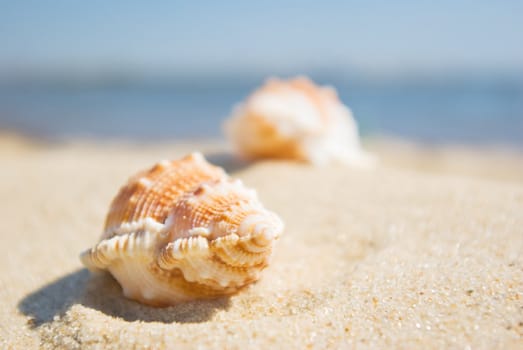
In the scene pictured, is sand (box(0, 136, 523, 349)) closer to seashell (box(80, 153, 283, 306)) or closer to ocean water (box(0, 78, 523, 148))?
seashell (box(80, 153, 283, 306))

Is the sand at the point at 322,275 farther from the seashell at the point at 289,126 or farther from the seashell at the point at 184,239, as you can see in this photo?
the seashell at the point at 289,126

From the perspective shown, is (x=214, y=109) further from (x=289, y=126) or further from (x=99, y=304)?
(x=99, y=304)

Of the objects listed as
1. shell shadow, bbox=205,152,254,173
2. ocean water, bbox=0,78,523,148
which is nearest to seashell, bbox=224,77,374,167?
shell shadow, bbox=205,152,254,173

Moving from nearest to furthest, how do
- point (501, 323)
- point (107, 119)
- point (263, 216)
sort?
point (501, 323) < point (263, 216) < point (107, 119)

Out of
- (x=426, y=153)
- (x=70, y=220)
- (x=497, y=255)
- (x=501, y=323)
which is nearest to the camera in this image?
(x=501, y=323)

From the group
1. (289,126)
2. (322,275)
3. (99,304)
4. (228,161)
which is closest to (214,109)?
(228,161)

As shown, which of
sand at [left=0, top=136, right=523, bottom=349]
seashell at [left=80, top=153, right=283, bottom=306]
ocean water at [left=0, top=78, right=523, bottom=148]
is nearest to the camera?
sand at [left=0, top=136, right=523, bottom=349]

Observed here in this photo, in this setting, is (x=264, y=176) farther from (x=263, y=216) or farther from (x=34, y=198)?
(x=263, y=216)

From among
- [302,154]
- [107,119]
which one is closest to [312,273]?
[302,154]
